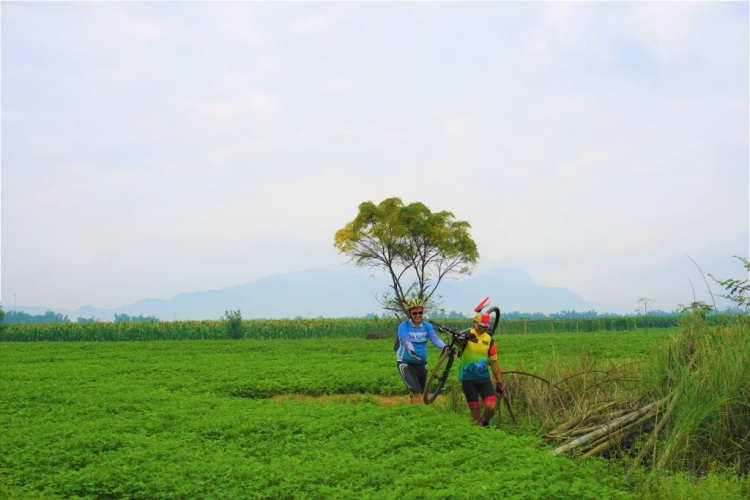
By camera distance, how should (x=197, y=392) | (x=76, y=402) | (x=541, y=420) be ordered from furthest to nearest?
(x=197, y=392) < (x=76, y=402) < (x=541, y=420)

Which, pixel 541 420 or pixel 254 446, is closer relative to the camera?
pixel 254 446

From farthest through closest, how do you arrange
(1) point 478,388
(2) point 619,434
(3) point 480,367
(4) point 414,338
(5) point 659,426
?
(4) point 414,338, (1) point 478,388, (3) point 480,367, (2) point 619,434, (5) point 659,426

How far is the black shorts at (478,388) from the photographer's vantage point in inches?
461

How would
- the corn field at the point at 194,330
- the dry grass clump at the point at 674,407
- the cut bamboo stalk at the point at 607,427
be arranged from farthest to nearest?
the corn field at the point at 194,330, the cut bamboo stalk at the point at 607,427, the dry grass clump at the point at 674,407

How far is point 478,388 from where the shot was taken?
11828 mm

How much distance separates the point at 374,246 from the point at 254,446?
4541cm

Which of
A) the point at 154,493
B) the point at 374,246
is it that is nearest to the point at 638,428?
the point at 154,493

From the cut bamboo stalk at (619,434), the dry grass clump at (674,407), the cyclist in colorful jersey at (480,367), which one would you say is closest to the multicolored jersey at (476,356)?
the cyclist in colorful jersey at (480,367)

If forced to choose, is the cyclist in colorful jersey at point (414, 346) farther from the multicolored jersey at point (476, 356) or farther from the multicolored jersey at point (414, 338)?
the multicolored jersey at point (476, 356)

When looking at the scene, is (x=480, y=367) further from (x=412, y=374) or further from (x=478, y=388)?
(x=412, y=374)

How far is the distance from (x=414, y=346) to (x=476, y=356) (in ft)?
6.58

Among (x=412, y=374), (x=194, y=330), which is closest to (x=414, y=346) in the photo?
(x=412, y=374)

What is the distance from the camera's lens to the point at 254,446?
10.7 m

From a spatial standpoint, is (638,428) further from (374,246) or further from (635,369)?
(374,246)
